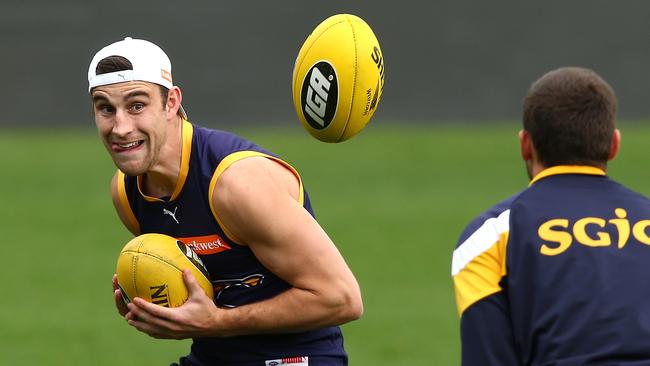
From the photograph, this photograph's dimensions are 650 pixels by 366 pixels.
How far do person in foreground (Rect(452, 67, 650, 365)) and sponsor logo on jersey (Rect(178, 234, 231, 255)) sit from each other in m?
1.39

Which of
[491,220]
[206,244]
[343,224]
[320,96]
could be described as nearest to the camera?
[491,220]

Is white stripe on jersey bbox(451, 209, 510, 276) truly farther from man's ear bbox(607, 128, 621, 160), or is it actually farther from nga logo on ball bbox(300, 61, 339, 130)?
nga logo on ball bbox(300, 61, 339, 130)

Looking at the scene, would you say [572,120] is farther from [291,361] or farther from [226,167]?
[291,361]

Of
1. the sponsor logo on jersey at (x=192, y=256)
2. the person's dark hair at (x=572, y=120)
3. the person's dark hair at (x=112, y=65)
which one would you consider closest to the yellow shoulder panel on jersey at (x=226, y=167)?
the sponsor logo on jersey at (x=192, y=256)

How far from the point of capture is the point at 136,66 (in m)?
5.12

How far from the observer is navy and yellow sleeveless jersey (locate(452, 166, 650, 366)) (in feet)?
12.4

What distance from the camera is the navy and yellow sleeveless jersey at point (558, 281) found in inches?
149

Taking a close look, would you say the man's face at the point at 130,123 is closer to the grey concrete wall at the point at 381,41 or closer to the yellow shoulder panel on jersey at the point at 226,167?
the yellow shoulder panel on jersey at the point at 226,167

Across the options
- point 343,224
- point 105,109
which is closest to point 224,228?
point 105,109

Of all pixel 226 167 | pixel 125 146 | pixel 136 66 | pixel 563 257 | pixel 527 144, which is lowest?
pixel 563 257

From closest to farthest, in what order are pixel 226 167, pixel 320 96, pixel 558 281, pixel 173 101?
pixel 558 281 < pixel 226 167 < pixel 173 101 < pixel 320 96

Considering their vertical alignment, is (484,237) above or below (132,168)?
below

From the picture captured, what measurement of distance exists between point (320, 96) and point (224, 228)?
1141 mm

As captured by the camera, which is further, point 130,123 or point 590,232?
point 130,123
